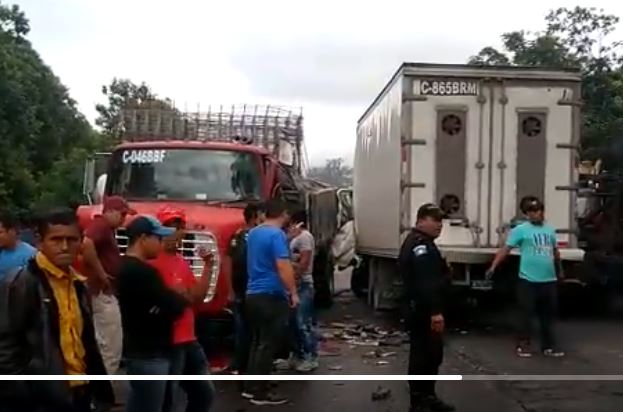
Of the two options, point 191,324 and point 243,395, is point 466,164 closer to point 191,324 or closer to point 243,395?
point 243,395

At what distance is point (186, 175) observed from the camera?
12891mm

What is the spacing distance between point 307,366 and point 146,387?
511cm

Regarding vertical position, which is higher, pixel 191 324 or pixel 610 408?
pixel 191 324

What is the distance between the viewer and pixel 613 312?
18.2 metres

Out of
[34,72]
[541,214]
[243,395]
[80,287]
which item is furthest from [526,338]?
[34,72]

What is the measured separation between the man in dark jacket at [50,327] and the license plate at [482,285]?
955cm

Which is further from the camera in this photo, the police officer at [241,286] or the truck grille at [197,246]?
the truck grille at [197,246]

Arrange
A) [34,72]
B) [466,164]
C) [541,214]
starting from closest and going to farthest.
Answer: [541,214] < [466,164] < [34,72]

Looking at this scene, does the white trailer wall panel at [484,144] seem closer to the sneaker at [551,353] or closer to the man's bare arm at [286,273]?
the sneaker at [551,353]

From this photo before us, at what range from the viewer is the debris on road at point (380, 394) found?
977 centimetres

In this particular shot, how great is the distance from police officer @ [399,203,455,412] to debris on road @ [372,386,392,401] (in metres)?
0.75

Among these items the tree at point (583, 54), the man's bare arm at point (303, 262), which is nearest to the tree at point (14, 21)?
the tree at point (583, 54)

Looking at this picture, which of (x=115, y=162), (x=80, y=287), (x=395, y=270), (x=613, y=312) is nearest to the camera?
(x=80, y=287)

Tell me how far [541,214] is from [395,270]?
477 centimetres
